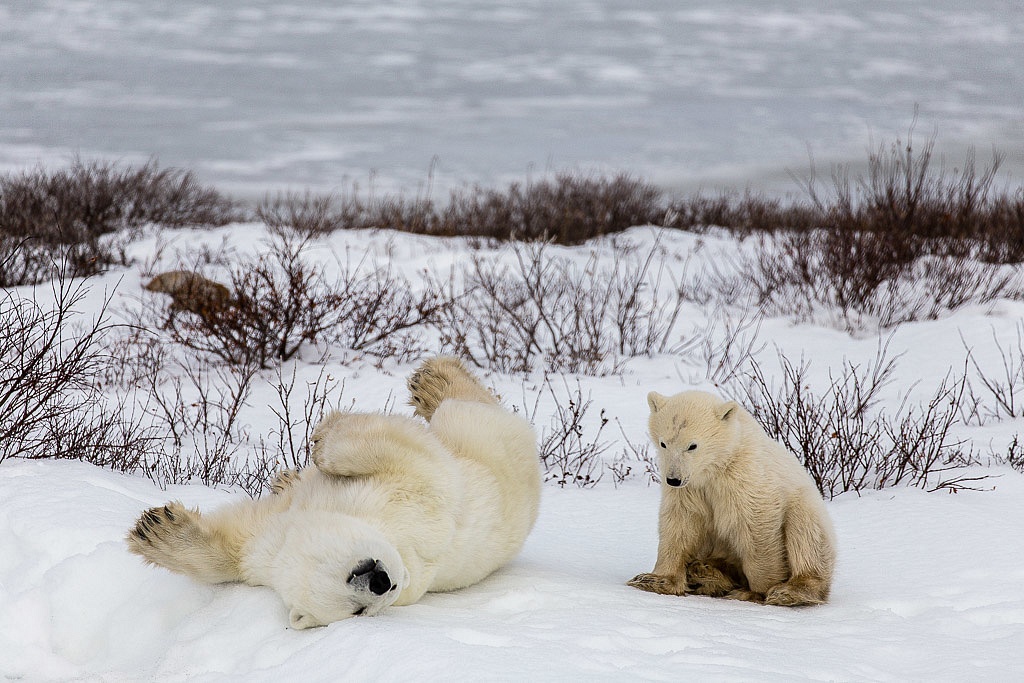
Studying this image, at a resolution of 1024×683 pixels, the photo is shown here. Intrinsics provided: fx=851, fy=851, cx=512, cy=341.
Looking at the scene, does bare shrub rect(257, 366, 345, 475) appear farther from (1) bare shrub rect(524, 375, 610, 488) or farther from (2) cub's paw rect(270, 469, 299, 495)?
(2) cub's paw rect(270, 469, 299, 495)

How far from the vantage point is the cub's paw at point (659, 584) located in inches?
106

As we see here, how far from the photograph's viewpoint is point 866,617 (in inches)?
103

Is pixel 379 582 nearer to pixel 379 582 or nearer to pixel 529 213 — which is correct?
pixel 379 582

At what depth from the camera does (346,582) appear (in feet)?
6.12

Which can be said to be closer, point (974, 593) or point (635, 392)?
point (974, 593)

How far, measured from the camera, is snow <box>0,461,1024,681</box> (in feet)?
6.19

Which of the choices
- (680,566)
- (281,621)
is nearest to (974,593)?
(680,566)

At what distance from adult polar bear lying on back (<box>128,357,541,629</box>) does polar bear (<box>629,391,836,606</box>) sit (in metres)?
0.52

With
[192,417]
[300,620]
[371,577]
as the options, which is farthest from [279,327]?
[371,577]

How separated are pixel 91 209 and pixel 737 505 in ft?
48.6

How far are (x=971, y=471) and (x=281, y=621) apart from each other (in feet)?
12.6

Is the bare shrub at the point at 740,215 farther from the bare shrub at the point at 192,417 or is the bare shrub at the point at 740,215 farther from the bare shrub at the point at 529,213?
the bare shrub at the point at 192,417

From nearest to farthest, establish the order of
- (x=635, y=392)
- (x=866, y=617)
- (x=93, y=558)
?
(x=93, y=558)
(x=866, y=617)
(x=635, y=392)

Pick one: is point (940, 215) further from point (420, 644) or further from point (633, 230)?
point (420, 644)
